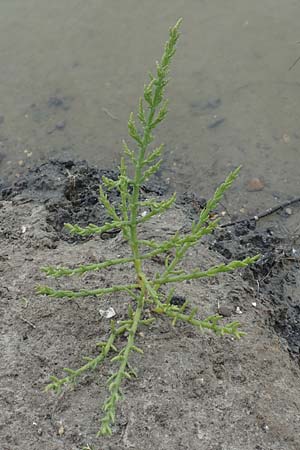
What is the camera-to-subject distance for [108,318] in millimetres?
2936

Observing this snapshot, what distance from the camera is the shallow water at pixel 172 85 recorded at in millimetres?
4652

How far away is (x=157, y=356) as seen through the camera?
2773mm

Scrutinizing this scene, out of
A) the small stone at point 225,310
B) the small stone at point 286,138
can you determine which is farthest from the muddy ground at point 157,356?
the small stone at point 286,138

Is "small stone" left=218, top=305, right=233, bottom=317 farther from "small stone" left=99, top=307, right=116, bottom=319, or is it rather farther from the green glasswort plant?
"small stone" left=99, top=307, right=116, bottom=319

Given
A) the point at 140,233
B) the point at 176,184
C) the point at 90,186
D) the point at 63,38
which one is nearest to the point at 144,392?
the point at 140,233

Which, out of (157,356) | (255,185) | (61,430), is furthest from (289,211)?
(61,430)

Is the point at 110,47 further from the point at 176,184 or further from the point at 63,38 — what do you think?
the point at 176,184

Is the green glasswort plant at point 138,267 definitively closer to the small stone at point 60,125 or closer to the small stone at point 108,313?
the small stone at point 108,313

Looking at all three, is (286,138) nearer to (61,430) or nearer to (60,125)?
(60,125)

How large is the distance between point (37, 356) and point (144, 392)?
56cm

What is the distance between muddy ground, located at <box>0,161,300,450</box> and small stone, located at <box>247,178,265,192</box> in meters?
0.76

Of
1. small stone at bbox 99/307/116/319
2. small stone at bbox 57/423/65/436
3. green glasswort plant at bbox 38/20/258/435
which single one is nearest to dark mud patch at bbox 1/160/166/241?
small stone at bbox 99/307/116/319

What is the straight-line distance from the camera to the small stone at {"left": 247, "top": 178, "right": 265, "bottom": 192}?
14.5 feet

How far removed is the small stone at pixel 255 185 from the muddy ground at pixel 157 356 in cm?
76
